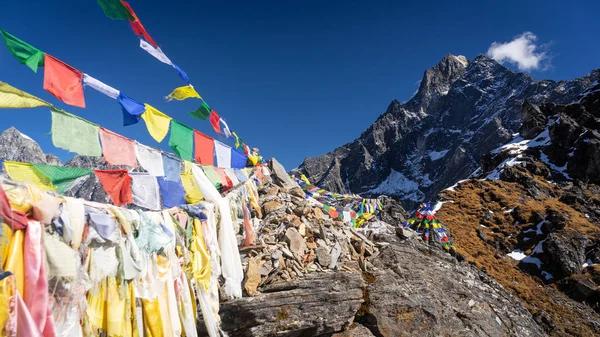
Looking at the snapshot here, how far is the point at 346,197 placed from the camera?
24.7 meters

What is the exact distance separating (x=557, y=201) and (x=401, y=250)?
3756cm

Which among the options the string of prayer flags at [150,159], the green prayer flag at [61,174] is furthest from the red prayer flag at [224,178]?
the green prayer flag at [61,174]

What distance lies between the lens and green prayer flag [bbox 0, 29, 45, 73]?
4488 mm

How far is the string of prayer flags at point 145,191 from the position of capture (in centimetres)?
712

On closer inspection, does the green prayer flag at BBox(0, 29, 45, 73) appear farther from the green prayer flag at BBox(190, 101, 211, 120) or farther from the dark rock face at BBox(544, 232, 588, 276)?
the dark rock face at BBox(544, 232, 588, 276)

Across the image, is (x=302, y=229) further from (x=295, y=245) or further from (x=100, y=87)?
(x=100, y=87)

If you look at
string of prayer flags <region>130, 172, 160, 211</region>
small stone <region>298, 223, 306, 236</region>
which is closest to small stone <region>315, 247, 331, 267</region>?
small stone <region>298, 223, 306, 236</region>

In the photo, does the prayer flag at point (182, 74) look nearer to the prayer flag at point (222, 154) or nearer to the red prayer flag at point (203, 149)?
the red prayer flag at point (203, 149)

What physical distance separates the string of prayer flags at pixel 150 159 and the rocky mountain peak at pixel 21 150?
12234 cm

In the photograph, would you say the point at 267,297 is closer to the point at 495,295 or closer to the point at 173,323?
the point at 173,323

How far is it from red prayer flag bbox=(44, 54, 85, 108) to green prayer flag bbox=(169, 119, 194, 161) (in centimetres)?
258

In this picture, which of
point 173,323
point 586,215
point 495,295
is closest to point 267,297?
point 173,323

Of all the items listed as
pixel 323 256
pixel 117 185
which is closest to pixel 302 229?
pixel 323 256

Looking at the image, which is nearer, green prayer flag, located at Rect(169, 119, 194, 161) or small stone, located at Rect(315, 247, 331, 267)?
green prayer flag, located at Rect(169, 119, 194, 161)
